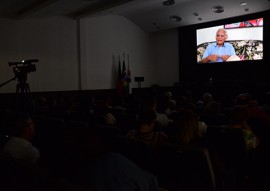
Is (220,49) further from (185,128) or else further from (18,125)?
(18,125)

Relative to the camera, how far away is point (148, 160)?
2.14 meters

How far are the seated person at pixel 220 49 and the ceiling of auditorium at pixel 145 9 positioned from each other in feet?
2.22

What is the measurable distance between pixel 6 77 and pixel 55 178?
8.42 meters

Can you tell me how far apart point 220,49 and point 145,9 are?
3172 millimetres

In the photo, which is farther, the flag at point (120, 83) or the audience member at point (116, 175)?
the flag at point (120, 83)

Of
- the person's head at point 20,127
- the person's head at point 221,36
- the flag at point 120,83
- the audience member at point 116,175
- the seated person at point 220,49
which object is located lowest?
the audience member at point 116,175

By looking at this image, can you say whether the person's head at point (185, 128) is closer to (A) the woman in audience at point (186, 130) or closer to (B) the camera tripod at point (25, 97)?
(A) the woman in audience at point (186, 130)

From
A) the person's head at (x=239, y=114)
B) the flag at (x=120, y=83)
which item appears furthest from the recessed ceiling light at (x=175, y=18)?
the person's head at (x=239, y=114)

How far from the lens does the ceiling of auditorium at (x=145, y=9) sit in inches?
317

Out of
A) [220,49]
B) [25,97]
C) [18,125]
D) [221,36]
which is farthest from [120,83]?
[18,125]

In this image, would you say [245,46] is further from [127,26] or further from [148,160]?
[148,160]

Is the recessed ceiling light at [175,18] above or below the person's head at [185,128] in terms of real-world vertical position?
above

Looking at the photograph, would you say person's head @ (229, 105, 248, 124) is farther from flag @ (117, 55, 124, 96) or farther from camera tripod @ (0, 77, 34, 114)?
flag @ (117, 55, 124, 96)

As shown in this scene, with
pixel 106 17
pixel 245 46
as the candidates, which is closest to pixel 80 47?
pixel 106 17
